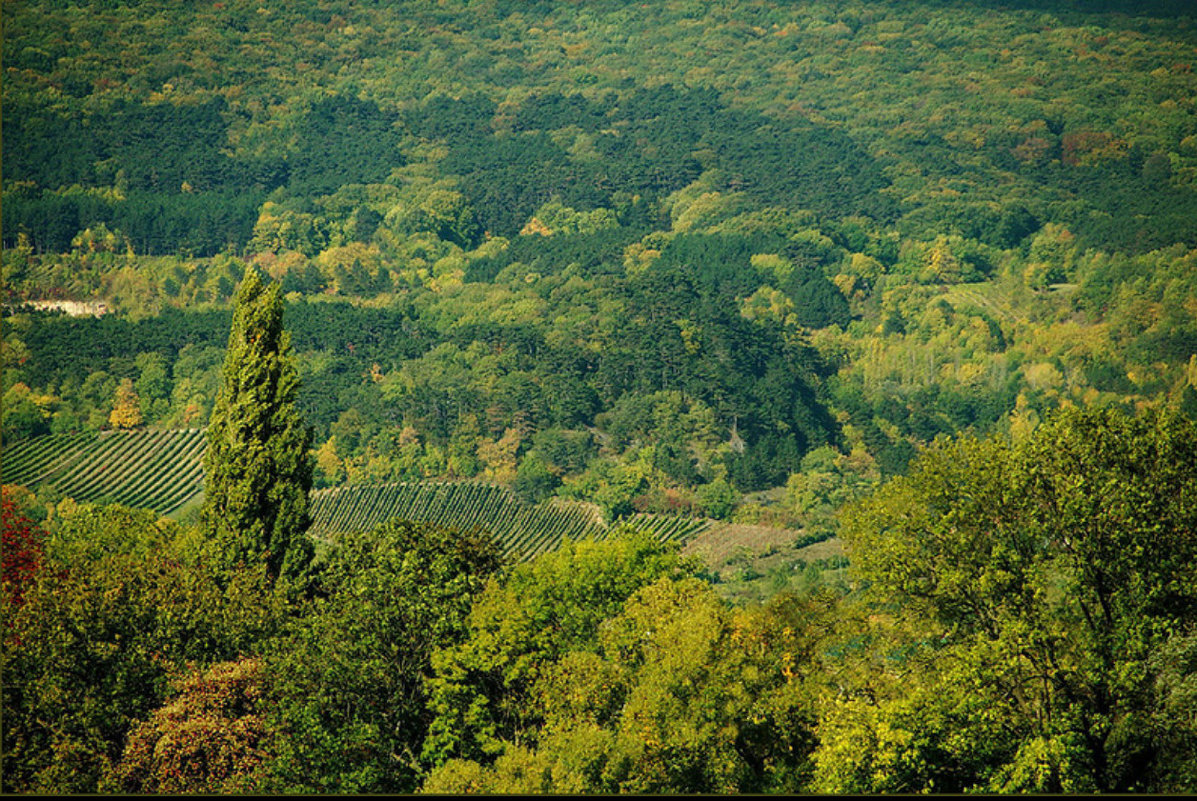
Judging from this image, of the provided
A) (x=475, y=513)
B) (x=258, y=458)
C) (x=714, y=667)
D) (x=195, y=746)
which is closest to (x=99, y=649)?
(x=195, y=746)

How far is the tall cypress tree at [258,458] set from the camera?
50.5 metres

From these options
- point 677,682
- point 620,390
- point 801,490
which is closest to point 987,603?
point 677,682

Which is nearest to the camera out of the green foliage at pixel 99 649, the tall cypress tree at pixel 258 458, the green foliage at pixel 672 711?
the green foliage at pixel 672 711

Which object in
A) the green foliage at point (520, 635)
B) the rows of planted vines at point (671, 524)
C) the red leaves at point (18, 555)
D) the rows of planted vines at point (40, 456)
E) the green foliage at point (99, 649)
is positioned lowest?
the rows of planted vines at point (671, 524)

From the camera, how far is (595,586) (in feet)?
154

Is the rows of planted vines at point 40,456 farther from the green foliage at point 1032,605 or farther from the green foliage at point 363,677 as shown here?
the green foliage at point 1032,605

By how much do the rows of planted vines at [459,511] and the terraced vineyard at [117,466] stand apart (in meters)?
10.3

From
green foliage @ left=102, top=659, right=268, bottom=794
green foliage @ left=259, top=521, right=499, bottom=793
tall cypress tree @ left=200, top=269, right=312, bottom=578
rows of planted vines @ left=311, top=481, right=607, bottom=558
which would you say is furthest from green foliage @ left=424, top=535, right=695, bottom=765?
rows of planted vines @ left=311, top=481, right=607, bottom=558

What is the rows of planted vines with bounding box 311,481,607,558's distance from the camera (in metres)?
116

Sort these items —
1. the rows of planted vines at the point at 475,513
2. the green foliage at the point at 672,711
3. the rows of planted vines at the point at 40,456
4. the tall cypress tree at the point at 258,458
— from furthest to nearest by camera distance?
the rows of planted vines at the point at 40,456 → the rows of planted vines at the point at 475,513 → the tall cypress tree at the point at 258,458 → the green foliage at the point at 672,711

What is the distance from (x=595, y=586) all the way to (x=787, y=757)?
955 cm

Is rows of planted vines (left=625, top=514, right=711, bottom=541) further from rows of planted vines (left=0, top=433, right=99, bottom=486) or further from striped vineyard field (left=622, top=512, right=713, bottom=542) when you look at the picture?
rows of planted vines (left=0, top=433, right=99, bottom=486)

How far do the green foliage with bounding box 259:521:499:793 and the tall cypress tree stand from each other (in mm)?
6215

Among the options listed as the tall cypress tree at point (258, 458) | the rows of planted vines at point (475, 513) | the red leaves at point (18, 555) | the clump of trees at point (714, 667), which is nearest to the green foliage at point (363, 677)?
the clump of trees at point (714, 667)
